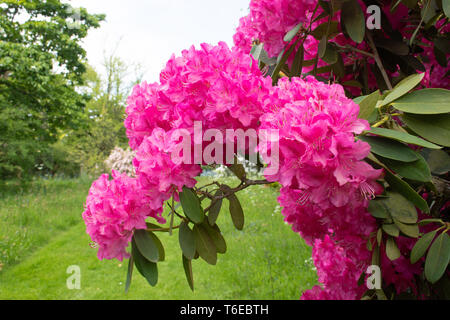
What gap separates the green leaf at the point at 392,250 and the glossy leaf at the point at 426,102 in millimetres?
321

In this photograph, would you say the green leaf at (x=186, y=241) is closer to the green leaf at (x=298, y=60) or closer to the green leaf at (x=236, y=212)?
the green leaf at (x=236, y=212)

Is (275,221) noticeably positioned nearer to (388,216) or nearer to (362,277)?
(362,277)

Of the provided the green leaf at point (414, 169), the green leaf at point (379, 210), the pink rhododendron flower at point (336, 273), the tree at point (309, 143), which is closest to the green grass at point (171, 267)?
the pink rhododendron flower at point (336, 273)

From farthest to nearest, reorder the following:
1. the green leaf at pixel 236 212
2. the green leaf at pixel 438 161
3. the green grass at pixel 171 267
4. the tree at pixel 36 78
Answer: the tree at pixel 36 78, the green grass at pixel 171 267, the green leaf at pixel 236 212, the green leaf at pixel 438 161

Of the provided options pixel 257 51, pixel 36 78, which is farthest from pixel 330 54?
pixel 36 78

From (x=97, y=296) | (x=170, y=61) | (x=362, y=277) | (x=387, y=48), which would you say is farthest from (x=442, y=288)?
(x=97, y=296)

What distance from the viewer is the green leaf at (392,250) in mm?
708

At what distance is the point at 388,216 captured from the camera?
69 cm

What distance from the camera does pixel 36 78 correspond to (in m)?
8.81

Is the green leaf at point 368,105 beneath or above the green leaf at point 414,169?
above

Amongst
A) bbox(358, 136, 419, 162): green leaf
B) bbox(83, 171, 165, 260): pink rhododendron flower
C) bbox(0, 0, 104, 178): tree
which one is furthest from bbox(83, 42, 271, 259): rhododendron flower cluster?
bbox(0, 0, 104, 178): tree

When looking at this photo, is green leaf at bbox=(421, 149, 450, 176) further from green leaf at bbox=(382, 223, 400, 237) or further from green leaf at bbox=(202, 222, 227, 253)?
green leaf at bbox=(202, 222, 227, 253)

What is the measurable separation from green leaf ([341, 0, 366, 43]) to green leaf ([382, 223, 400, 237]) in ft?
1.43

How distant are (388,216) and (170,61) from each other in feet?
1.94
